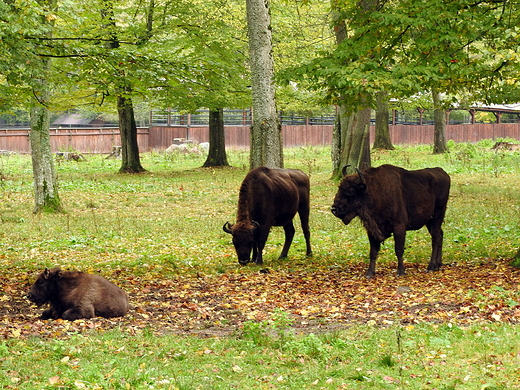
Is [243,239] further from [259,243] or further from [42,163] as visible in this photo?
[42,163]

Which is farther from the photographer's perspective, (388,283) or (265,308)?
(388,283)

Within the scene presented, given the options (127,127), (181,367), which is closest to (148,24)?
(127,127)

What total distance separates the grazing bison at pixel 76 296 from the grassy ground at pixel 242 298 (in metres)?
0.25

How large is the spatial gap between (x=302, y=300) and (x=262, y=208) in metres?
3.36

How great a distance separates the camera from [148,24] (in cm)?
2980

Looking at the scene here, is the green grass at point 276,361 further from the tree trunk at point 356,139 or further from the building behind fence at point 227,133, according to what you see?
the building behind fence at point 227,133

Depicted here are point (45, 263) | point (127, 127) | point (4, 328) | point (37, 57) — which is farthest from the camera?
point (127, 127)

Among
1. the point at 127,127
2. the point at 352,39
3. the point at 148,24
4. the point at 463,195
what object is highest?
the point at 148,24

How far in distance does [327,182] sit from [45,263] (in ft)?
46.4

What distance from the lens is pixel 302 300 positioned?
9.90 metres

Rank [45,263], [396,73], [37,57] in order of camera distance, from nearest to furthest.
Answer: [37,57]
[396,73]
[45,263]

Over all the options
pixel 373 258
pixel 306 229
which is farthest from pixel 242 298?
pixel 306 229

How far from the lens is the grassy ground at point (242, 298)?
6332mm

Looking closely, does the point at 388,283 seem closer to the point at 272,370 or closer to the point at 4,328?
the point at 272,370
